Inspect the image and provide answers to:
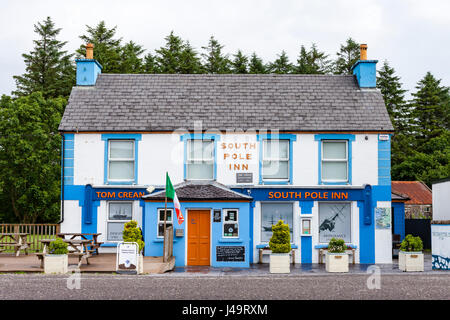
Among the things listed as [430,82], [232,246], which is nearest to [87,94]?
[232,246]

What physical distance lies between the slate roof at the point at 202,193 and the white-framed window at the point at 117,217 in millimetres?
A: 1900

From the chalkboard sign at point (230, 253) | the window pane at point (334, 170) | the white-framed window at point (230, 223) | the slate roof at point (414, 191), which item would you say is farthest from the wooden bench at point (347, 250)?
the slate roof at point (414, 191)

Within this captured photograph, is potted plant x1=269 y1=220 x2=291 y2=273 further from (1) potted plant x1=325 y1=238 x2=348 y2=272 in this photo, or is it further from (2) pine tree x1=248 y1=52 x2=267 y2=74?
(2) pine tree x1=248 y1=52 x2=267 y2=74

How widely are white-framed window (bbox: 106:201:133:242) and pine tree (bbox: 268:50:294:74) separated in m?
41.7

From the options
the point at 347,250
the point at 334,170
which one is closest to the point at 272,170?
the point at 334,170

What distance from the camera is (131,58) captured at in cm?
5731

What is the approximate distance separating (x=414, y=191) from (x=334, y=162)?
25308 millimetres

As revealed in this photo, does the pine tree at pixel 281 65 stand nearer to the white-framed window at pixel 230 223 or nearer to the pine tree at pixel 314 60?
the pine tree at pixel 314 60

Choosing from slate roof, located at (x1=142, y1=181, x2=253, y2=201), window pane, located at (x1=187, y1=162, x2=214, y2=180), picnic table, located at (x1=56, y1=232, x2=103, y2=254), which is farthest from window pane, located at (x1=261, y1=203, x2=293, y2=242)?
picnic table, located at (x1=56, y1=232, x2=103, y2=254)

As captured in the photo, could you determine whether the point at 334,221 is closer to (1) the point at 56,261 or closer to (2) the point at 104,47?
(1) the point at 56,261

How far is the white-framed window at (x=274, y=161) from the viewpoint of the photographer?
22.7 m

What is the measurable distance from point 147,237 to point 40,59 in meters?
45.9

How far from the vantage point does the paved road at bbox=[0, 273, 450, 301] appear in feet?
40.7
